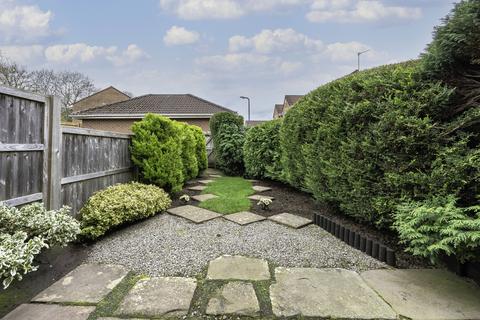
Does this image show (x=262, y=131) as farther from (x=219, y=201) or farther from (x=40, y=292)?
(x=40, y=292)

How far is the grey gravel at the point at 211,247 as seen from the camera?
257cm

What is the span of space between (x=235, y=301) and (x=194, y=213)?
243 centimetres

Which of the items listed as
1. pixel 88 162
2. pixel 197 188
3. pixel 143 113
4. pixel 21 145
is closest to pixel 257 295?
pixel 21 145

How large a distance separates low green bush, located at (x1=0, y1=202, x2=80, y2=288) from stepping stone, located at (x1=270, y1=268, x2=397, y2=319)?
5.85 feet

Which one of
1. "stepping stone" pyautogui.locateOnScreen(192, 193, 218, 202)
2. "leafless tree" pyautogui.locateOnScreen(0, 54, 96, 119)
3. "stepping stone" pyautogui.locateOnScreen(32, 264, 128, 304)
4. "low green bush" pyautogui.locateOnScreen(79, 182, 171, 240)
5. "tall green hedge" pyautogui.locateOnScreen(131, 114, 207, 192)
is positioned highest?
"leafless tree" pyautogui.locateOnScreen(0, 54, 96, 119)

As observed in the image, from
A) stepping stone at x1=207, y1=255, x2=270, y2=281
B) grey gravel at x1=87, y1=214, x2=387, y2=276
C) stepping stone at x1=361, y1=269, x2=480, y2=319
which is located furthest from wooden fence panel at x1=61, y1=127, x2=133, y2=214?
stepping stone at x1=361, y1=269, x2=480, y2=319

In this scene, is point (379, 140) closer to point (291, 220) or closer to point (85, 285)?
point (291, 220)

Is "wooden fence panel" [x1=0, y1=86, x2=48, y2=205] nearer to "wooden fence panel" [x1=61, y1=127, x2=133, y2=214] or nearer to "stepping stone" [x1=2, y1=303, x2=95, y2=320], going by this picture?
"wooden fence panel" [x1=61, y1=127, x2=133, y2=214]

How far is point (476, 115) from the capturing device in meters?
2.15

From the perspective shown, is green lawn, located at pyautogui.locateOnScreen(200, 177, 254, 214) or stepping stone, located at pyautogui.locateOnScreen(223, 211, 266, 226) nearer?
stepping stone, located at pyautogui.locateOnScreen(223, 211, 266, 226)

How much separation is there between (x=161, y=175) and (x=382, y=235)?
3.76 meters

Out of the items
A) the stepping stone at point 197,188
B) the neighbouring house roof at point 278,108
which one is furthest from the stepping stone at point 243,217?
the neighbouring house roof at point 278,108

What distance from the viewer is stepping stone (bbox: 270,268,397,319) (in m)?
1.77

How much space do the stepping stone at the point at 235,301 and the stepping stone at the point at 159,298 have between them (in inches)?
8.3
